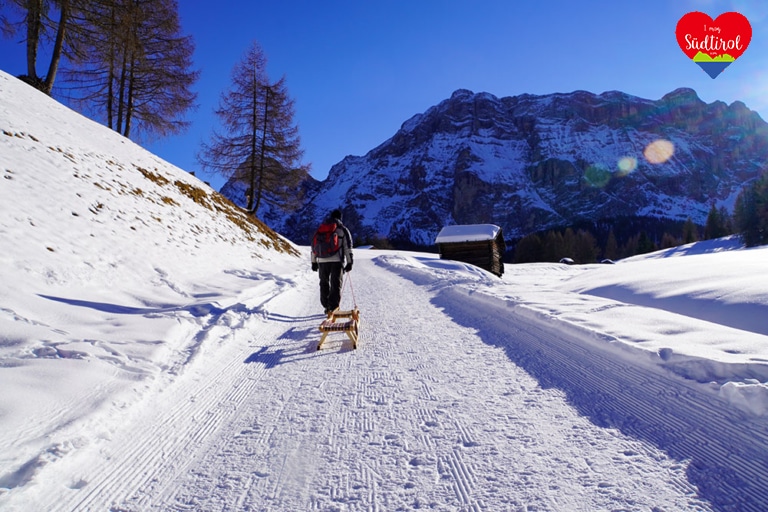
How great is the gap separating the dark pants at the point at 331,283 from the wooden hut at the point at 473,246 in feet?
A: 67.1

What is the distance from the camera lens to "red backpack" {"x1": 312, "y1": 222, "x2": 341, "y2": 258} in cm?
606

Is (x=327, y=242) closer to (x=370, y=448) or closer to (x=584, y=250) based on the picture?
(x=370, y=448)

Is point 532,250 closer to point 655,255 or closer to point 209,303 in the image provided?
point 655,255

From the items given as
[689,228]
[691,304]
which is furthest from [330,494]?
[689,228]

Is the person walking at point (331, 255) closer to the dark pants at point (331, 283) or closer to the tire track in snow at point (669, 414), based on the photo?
the dark pants at point (331, 283)

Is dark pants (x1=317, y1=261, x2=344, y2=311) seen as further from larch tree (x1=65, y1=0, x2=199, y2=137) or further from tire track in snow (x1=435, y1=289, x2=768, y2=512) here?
larch tree (x1=65, y1=0, x2=199, y2=137)

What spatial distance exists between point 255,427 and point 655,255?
69.0 metres

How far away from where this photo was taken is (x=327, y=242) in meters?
6.06

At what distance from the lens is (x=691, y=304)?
19.5ft

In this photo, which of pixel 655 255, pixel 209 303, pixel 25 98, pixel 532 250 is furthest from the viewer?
pixel 532 250

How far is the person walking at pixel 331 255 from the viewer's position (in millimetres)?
6070

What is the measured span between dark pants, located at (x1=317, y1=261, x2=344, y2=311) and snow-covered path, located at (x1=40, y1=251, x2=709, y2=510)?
2133mm

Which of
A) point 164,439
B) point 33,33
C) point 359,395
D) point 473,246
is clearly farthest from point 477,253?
point 164,439

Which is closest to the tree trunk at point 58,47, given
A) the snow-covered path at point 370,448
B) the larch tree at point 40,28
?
the larch tree at point 40,28
